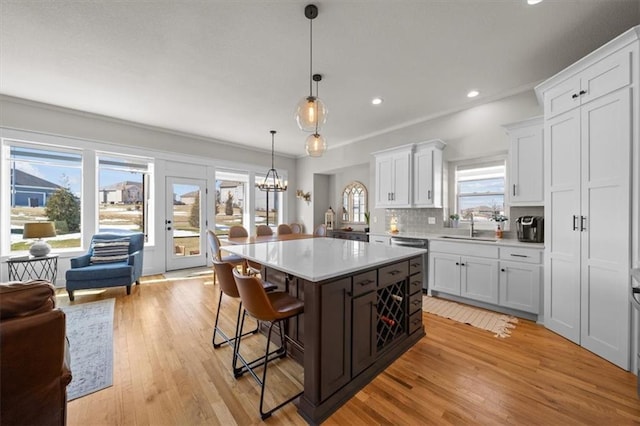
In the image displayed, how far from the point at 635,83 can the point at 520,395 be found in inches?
97.9

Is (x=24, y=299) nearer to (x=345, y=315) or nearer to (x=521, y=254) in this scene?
(x=345, y=315)

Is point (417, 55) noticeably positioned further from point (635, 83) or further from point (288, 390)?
point (288, 390)

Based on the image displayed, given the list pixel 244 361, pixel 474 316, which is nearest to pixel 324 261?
pixel 244 361

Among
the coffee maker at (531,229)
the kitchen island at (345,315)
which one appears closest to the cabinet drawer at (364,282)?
the kitchen island at (345,315)

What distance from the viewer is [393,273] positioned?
2.12 metres

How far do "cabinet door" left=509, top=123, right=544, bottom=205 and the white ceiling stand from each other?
70cm

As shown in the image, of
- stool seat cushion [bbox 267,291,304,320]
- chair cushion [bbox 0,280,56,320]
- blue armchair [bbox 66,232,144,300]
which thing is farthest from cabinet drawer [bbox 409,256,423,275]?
blue armchair [bbox 66,232,144,300]

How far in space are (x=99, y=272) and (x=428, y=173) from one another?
201 inches

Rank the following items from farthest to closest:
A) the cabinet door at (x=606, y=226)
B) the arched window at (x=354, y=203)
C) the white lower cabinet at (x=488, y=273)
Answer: the arched window at (x=354, y=203) → the white lower cabinet at (x=488, y=273) → the cabinet door at (x=606, y=226)

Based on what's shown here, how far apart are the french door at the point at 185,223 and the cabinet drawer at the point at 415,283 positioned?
478 centimetres

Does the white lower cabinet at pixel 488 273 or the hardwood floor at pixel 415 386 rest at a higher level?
the white lower cabinet at pixel 488 273

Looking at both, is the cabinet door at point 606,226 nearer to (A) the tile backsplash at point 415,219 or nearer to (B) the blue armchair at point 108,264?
(A) the tile backsplash at point 415,219

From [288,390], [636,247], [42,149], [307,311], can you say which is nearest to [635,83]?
[636,247]

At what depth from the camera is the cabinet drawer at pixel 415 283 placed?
237 cm
